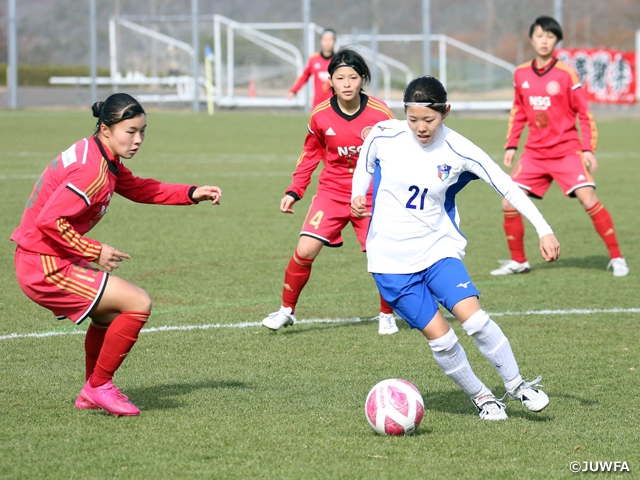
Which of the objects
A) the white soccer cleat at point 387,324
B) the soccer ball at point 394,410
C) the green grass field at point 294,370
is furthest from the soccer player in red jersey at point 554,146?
the soccer ball at point 394,410

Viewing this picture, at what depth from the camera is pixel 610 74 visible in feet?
113

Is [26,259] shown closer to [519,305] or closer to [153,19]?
[519,305]

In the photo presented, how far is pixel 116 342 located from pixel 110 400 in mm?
283

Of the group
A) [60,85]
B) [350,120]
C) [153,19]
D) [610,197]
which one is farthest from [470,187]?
[60,85]

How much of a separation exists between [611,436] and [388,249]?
1.35m

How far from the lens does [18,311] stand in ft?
23.5

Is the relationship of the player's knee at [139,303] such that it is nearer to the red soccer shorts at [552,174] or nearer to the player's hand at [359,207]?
the player's hand at [359,207]

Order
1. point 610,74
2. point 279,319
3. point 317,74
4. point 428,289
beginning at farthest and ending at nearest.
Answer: point 610,74 → point 317,74 → point 279,319 → point 428,289

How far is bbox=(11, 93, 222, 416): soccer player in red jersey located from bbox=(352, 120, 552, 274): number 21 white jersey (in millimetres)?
1189

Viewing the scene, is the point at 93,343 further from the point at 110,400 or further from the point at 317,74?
the point at 317,74

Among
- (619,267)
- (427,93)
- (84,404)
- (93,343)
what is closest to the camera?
(427,93)

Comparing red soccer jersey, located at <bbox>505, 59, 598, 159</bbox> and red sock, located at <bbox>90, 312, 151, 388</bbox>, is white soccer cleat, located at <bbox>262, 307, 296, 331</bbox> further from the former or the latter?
red soccer jersey, located at <bbox>505, 59, 598, 159</bbox>

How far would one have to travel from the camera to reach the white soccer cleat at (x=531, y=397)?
15.2ft

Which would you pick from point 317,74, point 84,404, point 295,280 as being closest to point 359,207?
point 84,404
